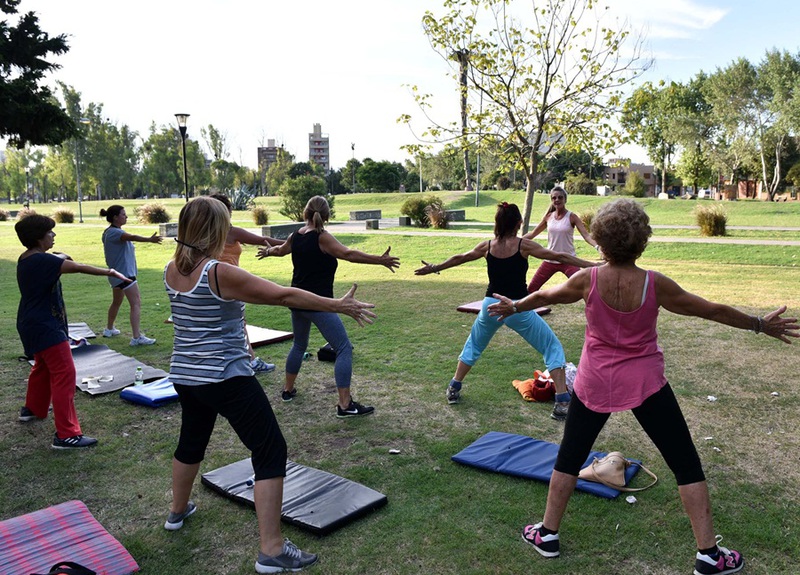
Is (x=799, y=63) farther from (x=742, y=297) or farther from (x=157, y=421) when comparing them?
(x=157, y=421)

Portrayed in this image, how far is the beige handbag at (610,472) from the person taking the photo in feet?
13.1

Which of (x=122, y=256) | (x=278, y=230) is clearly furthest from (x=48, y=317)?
(x=278, y=230)

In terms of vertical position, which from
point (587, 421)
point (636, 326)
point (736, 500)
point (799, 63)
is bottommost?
point (736, 500)

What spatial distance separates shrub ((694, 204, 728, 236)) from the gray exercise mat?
18.4 metres

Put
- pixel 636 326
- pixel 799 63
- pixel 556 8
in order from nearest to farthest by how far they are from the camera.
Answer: pixel 636 326 → pixel 556 8 → pixel 799 63

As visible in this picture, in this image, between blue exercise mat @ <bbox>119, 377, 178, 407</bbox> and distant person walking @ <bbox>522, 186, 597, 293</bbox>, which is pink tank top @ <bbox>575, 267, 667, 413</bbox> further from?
distant person walking @ <bbox>522, 186, 597, 293</bbox>

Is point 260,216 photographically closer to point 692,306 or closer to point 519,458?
point 519,458

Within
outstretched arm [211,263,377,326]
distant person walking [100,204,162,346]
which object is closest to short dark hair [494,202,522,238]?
outstretched arm [211,263,377,326]

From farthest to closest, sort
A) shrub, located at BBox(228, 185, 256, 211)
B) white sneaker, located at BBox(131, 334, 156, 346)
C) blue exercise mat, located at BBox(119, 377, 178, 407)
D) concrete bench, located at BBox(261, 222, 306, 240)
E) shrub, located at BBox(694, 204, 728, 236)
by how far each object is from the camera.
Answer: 1. shrub, located at BBox(228, 185, 256, 211)
2. concrete bench, located at BBox(261, 222, 306, 240)
3. shrub, located at BBox(694, 204, 728, 236)
4. white sneaker, located at BBox(131, 334, 156, 346)
5. blue exercise mat, located at BBox(119, 377, 178, 407)

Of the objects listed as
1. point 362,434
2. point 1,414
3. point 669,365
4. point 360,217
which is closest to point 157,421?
point 1,414

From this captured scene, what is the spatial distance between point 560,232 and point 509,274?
4051 mm

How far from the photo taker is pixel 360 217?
110 feet

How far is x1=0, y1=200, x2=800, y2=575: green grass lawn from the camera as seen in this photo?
3.36m

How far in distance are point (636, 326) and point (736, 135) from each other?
62890mm
